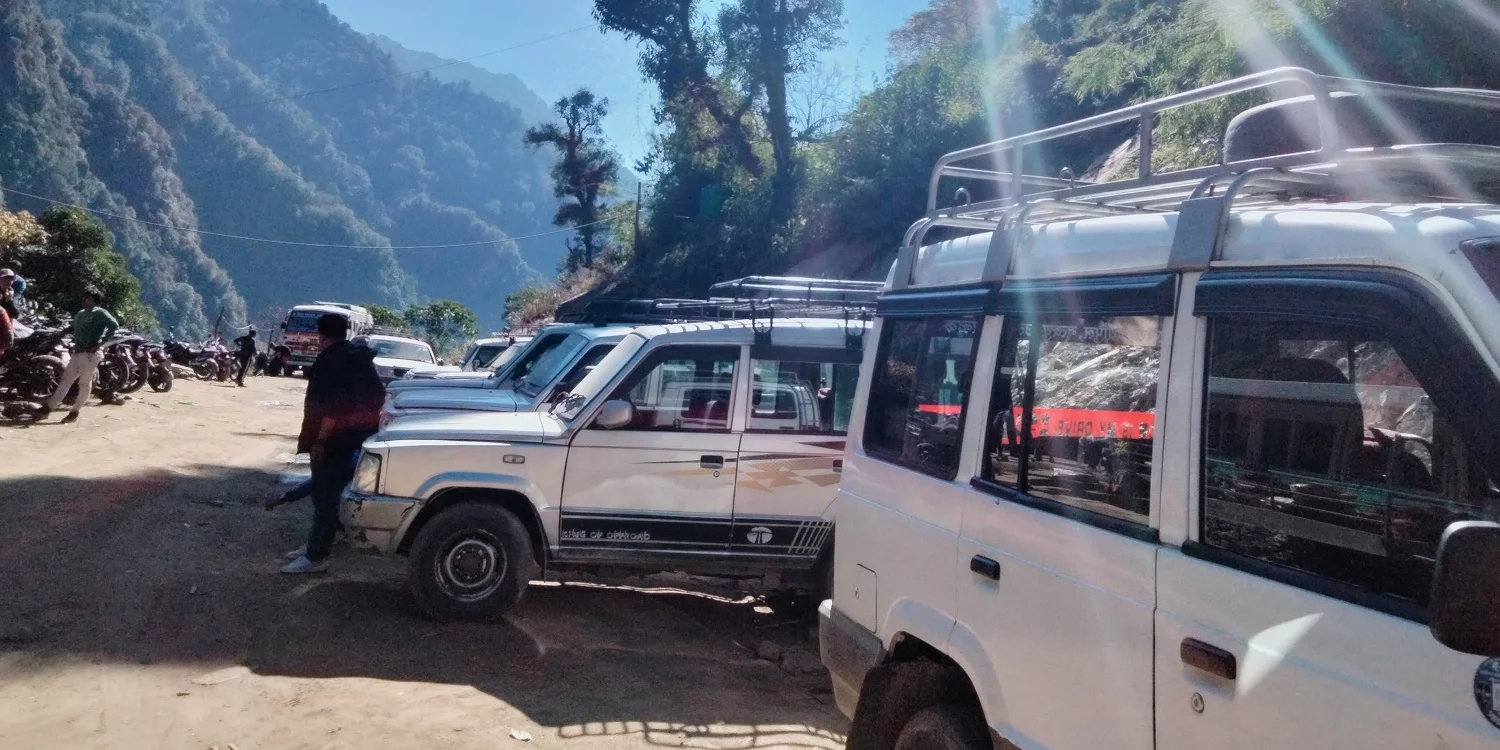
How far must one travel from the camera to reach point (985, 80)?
25391mm

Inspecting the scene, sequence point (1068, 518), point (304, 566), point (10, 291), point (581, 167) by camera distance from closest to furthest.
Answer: point (1068, 518)
point (304, 566)
point (10, 291)
point (581, 167)

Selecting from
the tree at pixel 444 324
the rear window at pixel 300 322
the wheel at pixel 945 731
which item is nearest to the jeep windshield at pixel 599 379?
the wheel at pixel 945 731

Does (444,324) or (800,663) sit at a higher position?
(444,324)

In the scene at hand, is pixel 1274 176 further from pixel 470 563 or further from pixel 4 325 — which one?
pixel 4 325

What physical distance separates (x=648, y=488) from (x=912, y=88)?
21106mm

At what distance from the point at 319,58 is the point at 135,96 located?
69.2 meters

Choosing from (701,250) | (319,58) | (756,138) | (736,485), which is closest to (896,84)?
(701,250)

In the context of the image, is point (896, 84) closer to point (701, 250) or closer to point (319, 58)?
point (701, 250)

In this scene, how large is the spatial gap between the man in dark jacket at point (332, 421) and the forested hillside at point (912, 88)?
6769 mm

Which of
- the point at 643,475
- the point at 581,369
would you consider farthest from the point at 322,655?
the point at 581,369

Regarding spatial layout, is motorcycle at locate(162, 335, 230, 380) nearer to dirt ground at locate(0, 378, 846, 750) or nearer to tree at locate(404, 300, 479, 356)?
dirt ground at locate(0, 378, 846, 750)

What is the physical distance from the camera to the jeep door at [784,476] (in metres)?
6.79

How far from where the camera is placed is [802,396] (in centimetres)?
691

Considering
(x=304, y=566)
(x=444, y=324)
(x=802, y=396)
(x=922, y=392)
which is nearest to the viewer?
(x=922, y=392)
